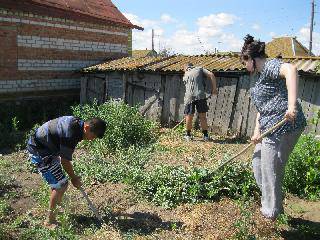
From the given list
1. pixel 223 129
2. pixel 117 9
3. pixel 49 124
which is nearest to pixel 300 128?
pixel 49 124

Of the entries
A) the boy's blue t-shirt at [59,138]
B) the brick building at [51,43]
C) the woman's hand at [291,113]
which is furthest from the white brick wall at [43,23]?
the woman's hand at [291,113]

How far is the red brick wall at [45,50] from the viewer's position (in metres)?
10.8

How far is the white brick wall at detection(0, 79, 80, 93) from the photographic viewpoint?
429 inches

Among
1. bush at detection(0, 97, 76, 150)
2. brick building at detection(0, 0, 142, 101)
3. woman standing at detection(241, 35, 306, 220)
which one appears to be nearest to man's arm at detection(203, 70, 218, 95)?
bush at detection(0, 97, 76, 150)

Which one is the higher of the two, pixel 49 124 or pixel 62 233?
pixel 49 124

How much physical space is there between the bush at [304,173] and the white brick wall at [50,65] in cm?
852

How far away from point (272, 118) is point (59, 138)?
2356mm

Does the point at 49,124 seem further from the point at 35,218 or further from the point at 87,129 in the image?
the point at 35,218

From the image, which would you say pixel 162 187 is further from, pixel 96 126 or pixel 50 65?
pixel 50 65

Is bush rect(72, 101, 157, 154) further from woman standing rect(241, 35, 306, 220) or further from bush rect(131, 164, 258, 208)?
woman standing rect(241, 35, 306, 220)

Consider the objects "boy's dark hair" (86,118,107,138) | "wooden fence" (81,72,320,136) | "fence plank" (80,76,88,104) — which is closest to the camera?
"boy's dark hair" (86,118,107,138)

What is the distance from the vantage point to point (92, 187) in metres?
5.87

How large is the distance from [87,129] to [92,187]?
2.01m

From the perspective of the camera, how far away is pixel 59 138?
4.31 metres
